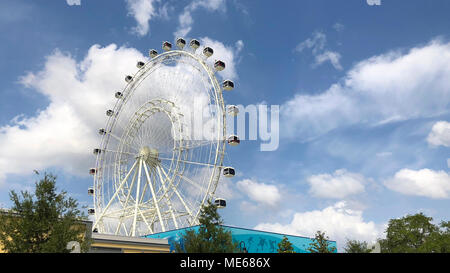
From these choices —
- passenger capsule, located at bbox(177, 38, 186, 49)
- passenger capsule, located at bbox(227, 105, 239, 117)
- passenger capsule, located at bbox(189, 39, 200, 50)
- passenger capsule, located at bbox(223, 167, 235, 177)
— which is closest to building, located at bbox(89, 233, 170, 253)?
passenger capsule, located at bbox(223, 167, 235, 177)

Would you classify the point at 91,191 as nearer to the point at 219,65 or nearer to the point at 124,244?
the point at 124,244

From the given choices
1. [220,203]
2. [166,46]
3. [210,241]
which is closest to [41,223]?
[210,241]

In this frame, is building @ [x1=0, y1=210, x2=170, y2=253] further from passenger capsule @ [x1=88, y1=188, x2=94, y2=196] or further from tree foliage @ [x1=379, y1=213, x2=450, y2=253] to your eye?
tree foliage @ [x1=379, y1=213, x2=450, y2=253]

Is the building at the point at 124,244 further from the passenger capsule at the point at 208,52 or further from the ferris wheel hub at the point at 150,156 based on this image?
the passenger capsule at the point at 208,52

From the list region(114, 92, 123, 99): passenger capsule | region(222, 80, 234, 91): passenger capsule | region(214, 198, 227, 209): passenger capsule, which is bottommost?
region(214, 198, 227, 209): passenger capsule

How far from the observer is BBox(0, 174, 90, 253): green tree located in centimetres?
1441

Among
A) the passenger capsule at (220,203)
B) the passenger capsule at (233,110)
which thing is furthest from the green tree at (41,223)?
the passenger capsule at (233,110)

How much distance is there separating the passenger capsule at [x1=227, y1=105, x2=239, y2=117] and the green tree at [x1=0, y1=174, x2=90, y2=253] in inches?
769

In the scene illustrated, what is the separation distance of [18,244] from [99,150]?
30.6 m

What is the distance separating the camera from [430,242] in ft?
154

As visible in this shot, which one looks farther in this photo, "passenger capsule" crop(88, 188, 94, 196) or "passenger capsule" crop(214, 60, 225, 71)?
"passenger capsule" crop(88, 188, 94, 196)

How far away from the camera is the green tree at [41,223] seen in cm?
1441

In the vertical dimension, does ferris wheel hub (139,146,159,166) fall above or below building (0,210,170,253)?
above
